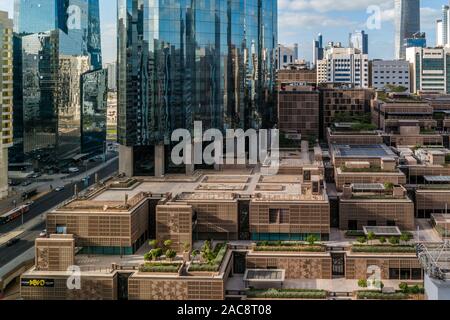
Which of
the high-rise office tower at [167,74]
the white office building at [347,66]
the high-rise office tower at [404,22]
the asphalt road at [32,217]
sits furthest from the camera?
the high-rise office tower at [404,22]

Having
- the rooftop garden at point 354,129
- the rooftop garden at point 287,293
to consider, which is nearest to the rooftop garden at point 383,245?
the rooftop garden at point 287,293

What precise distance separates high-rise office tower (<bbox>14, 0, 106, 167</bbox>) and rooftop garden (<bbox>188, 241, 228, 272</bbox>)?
99.9ft

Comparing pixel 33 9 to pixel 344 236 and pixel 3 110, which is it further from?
pixel 344 236

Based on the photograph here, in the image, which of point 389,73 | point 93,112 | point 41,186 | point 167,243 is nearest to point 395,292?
point 167,243

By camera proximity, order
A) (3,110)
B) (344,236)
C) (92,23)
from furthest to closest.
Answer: (92,23) → (3,110) → (344,236)

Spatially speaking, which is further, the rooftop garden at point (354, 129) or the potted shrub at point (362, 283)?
the rooftop garden at point (354, 129)

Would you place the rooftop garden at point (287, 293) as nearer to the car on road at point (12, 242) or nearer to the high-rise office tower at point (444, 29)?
the car on road at point (12, 242)

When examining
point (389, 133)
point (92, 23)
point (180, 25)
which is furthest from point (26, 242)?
point (92, 23)

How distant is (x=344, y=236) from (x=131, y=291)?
358 inches

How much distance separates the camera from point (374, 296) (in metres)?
17.5

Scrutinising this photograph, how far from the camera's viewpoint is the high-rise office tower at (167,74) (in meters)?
33.1

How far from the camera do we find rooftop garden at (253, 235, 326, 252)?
20.6m

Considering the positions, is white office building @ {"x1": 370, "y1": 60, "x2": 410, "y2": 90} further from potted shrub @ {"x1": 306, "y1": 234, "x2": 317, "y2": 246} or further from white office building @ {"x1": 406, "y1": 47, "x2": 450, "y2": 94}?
potted shrub @ {"x1": 306, "y1": 234, "x2": 317, "y2": 246}

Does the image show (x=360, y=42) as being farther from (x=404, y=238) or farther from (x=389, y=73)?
(x=404, y=238)
